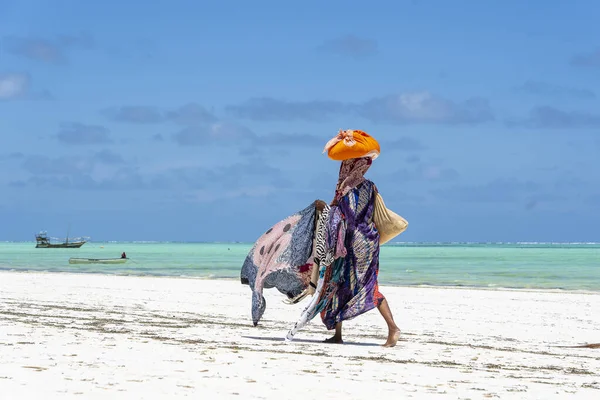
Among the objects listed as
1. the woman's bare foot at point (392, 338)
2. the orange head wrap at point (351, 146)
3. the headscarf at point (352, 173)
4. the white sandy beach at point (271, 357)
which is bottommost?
the white sandy beach at point (271, 357)

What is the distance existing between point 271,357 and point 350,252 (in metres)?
1.70

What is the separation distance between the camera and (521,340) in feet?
31.6

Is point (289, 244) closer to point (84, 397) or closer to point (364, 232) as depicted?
point (364, 232)

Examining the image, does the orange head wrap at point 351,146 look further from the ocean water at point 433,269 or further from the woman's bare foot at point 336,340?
the ocean water at point 433,269

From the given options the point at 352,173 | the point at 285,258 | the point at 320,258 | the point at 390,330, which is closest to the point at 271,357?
the point at 320,258

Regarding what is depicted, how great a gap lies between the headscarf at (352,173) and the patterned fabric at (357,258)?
Result: 48mm

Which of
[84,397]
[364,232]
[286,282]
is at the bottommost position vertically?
[84,397]

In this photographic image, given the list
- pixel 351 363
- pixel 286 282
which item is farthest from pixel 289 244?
pixel 351 363

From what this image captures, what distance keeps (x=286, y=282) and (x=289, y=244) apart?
15.7 inches

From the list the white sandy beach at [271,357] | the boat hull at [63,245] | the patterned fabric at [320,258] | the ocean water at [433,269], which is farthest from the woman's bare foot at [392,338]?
the boat hull at [63,245]

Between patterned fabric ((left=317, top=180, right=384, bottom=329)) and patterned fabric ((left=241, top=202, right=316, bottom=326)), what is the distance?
373mm

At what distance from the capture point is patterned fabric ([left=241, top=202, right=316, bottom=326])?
8.23m

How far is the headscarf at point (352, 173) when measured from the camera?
7895mm

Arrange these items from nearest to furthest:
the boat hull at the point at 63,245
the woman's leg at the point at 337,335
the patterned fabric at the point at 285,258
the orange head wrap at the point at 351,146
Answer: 1. the orange head wrap at the point at 351,146
2. the woman's leg at the point at 337,335
3. the patterned fabric at the point at 285,258
4. the boat hull at the point at 63,245
